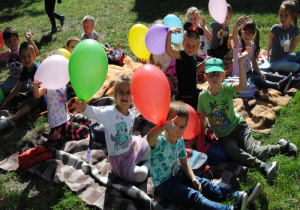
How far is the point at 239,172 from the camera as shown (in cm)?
346

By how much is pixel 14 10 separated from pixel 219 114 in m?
11.1

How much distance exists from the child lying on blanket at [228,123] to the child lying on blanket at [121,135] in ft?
3.22

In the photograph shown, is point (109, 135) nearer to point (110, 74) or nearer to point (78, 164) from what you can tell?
point (78, 164)

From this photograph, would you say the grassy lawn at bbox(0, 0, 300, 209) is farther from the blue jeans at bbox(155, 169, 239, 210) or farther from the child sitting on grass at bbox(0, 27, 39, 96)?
the child sitting on grass at bbox(0, 27, 39, 96)

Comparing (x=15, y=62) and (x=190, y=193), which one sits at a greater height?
(x=15, y=62)

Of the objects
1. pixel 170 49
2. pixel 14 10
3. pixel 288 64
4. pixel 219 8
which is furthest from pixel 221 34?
pixel 14 10

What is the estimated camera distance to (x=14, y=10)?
12062 mm

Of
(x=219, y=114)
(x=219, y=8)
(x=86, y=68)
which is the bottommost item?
(x=219, y=114)

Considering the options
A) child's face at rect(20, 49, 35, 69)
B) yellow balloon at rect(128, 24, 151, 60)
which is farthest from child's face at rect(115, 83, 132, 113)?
yellow balloon at rect(128, 24, 151, 60)

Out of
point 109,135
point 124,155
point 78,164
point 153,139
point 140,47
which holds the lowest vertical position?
point 78,164

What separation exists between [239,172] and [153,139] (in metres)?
1.27

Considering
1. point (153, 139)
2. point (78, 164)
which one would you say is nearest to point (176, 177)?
point (153, 139)

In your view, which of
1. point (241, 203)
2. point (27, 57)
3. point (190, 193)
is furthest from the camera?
point (27, 57)

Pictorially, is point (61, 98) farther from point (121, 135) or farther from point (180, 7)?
point (180, 7)
